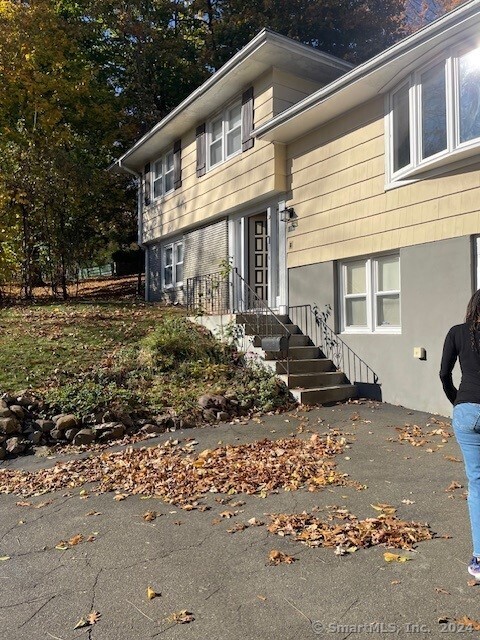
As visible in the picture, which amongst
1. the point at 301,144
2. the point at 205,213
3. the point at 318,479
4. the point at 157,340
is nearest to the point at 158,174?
the point at 205,213

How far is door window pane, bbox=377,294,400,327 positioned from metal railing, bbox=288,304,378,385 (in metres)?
0.83

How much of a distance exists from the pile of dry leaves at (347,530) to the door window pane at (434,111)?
565 cm

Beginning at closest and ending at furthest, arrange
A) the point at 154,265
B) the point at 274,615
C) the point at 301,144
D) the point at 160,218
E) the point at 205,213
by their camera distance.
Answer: the point at 274,615 → the point at 301,144 → the point at 205,213 → the point at 160,218 → the point at 154,265

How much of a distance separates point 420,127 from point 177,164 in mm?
8804

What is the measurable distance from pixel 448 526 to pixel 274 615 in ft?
5.71

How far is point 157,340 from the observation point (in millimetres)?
9570

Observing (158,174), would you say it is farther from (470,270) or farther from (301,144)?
(470,270)

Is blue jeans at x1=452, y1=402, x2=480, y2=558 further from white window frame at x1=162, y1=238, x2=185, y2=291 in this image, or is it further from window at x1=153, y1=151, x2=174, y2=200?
window at x1=153, y1=151, x2=174, y2=200

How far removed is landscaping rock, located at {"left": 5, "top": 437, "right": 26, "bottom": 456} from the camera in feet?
21.9

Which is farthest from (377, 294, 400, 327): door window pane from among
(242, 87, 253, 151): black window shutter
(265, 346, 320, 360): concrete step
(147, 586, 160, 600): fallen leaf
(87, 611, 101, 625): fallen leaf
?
(87, 611, 101, 625): fallen leaf

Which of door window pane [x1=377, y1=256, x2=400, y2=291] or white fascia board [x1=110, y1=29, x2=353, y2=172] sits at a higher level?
white fascia board [x1=110, y1=29, x2=353, y2=172]

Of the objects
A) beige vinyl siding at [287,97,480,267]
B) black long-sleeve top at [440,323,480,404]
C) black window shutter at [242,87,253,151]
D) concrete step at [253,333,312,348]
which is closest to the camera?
black long-sleeve top at [440,323,480,404]

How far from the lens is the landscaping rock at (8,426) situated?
693 cm

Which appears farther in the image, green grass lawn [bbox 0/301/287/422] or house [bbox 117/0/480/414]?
green grass lawn [bbox 0/301/287/422]
